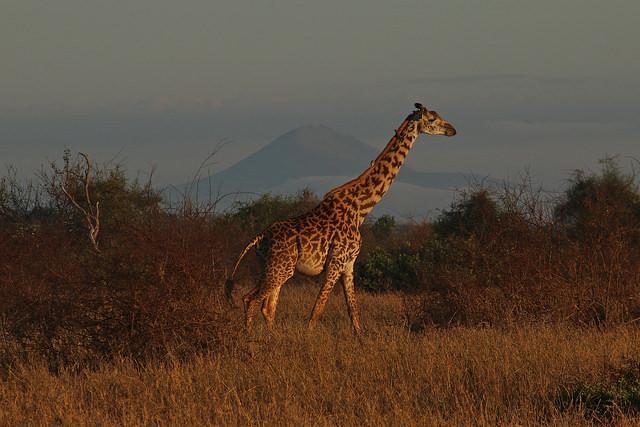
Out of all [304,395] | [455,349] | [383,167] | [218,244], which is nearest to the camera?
[304,395]

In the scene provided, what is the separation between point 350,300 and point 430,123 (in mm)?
3114

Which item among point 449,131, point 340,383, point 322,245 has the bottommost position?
point 340,383

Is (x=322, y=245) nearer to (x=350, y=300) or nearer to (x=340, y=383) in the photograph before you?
(x=350, y=300)

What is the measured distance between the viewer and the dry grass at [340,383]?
8062 mm

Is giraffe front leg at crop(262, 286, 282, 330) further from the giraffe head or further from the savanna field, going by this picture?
the giraffe head

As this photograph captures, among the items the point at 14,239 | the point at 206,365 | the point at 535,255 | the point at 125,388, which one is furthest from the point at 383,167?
the point at 14,239

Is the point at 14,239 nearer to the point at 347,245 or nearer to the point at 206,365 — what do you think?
the point at 347,245

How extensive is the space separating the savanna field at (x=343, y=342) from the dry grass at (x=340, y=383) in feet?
0.08

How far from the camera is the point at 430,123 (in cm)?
1454

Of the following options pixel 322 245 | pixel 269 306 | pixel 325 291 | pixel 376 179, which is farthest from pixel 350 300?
pixel 376 179

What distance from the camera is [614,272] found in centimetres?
1366

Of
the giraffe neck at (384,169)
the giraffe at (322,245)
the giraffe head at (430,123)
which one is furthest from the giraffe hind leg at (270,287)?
the giraffe head at (430,123)

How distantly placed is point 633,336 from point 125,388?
20.8ft

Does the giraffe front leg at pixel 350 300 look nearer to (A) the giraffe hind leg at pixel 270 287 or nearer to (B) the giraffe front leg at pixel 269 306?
(A) the giraffe hind leg at pixel 270 287
